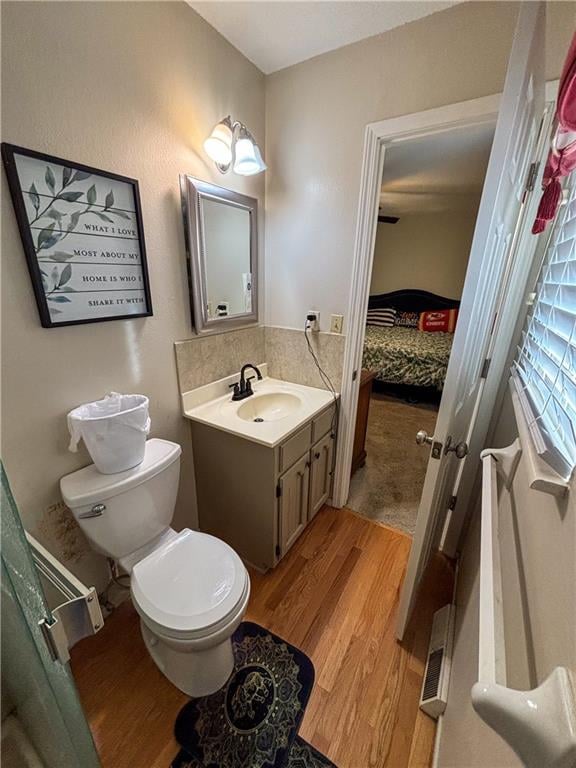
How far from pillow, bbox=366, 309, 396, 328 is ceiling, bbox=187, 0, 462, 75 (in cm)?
369

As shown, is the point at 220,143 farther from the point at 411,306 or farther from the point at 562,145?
the point at 411,306

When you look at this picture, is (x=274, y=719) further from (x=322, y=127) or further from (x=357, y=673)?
(x=322, y=127)

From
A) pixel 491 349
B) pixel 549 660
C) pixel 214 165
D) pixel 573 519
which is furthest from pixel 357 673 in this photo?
pixel 214 165

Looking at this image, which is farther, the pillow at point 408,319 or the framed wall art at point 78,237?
the pillow at point 408,319

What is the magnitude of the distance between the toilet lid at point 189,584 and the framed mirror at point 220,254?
972 millimetres

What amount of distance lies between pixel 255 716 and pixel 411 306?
4.87 meters

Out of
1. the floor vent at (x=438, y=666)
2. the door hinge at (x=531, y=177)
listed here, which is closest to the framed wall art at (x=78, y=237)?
the door hinge at (x=531, y=177)

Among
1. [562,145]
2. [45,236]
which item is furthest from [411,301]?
[45,236]

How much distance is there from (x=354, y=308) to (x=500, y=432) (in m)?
0.90

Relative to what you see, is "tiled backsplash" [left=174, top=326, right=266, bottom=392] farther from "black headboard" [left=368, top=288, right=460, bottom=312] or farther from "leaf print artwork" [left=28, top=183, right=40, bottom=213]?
"black headboard" [left=368, top=288, right=460, bottom=312]

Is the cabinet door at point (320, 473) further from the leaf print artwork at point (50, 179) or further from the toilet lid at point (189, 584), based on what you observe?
the leaf print artwork at point (50, 179)

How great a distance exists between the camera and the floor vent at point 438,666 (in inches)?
42.8

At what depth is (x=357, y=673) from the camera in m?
1.23

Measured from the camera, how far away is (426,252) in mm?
4633
